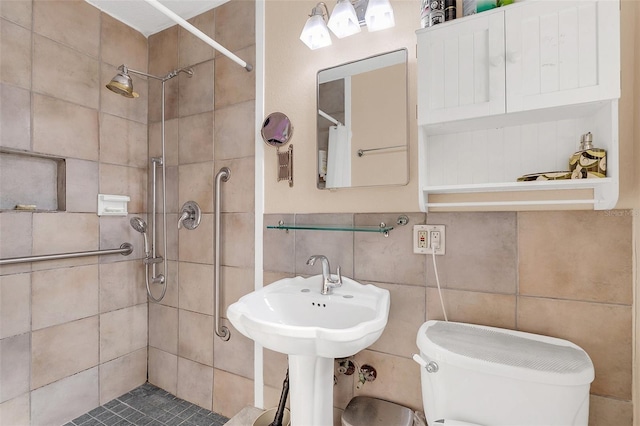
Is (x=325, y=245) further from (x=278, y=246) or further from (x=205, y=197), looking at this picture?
(x=205, y=197)

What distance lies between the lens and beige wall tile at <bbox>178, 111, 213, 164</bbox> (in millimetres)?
1846

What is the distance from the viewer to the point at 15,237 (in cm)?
150

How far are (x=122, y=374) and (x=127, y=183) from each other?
1.19 meters

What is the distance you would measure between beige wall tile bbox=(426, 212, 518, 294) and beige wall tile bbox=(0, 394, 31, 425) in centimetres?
201

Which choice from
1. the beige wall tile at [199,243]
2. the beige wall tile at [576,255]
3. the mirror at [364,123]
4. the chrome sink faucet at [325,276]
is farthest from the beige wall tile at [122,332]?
the beige wall tile at [576,255]

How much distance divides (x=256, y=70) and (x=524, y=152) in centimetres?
133

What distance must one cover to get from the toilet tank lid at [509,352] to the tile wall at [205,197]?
1.03 metres

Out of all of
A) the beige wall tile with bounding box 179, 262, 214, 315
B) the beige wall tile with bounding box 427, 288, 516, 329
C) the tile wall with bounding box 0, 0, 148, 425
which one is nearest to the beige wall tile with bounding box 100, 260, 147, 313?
the tile wall with bounding box 0, 0, 148, 425

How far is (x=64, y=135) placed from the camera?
66.4 inches

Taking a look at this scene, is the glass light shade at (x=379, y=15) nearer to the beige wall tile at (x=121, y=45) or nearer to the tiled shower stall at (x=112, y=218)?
the tiled shower stall at (x=112, y=218)

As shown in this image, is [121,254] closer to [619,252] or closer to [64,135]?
[64,135]

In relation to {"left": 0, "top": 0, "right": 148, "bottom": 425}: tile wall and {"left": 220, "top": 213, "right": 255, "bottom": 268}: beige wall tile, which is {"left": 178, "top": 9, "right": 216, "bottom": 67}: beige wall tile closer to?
{"left": 0, "top": 0, "right": 148, "bottom": 425}: tile wall

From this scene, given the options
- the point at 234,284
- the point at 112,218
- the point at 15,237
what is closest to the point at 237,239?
the point at 234,284

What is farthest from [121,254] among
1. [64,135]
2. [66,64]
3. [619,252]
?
[619,252]
